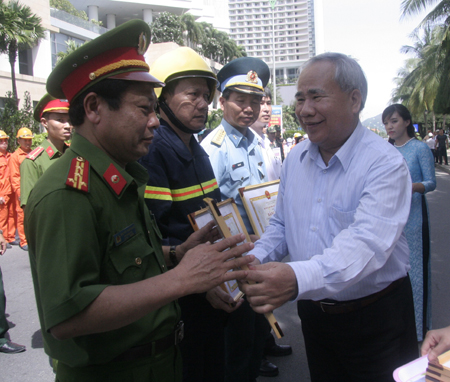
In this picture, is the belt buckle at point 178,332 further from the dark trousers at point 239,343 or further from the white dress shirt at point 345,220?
the dark trousers at point 239,343

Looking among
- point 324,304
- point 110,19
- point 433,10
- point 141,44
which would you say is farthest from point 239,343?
point 110,19

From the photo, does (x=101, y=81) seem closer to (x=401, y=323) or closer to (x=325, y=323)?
(x=325, y=323)

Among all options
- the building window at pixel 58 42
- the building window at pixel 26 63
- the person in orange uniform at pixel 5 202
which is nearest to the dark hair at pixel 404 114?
the person in orange uniform at pixel 5 202

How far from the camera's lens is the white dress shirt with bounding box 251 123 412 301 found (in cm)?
160

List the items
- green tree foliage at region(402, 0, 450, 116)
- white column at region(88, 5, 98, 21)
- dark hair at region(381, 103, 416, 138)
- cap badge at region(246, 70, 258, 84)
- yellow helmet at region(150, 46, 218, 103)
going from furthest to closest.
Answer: white column at region(88, 5, 98, 21) < green tree foliage at region(402, 0, 450, 116) < dark hair at region(381, 103, 416, 138) < cap badge at region(246, 70, 258, 84) < yellow helmet at region(150, 46, 218, 103)

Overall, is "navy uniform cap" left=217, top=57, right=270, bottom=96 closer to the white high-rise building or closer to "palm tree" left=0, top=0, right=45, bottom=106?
"palm tree" left=0, top=0, right=45, bottom=106

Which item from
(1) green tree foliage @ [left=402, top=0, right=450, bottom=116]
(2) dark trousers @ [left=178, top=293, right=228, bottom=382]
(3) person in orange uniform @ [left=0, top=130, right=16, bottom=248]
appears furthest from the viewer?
(1) green tree foliage @ [left=402, top=0, right=450, bottom=116]

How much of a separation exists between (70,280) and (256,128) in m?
3.73

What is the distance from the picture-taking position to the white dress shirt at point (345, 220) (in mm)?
1602

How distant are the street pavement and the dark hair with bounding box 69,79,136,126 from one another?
265cm

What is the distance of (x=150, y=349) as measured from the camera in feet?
4.81

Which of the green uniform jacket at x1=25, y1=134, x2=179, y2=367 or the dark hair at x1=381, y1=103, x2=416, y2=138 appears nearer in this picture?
the green uniform jacket at x1=25, y1=134, x2=179, y2=367

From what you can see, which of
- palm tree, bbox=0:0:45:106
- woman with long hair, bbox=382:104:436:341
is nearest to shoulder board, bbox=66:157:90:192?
woman with long hair, bbox=382:104:436:341

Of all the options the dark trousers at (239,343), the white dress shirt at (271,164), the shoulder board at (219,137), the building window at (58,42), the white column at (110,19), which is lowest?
the dark trousers at (239,343)
